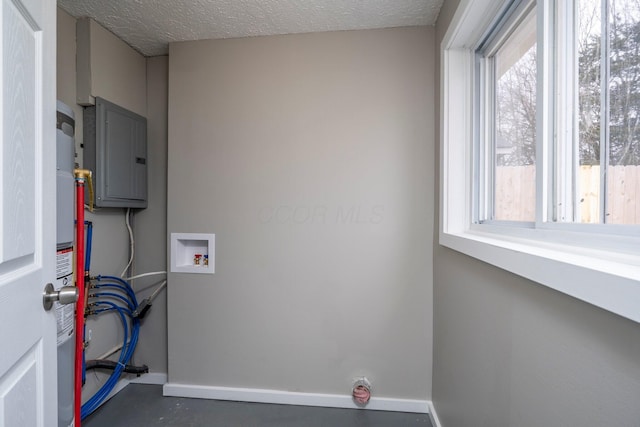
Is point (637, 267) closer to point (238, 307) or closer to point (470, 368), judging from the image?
point (470, 368)

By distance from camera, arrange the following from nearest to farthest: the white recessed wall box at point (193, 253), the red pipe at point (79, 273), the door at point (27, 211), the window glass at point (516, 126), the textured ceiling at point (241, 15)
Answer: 1. the door at point (27, 211)
2. the window glass at point (516, 126)
3. the red pipe at point (79, 273)
4. the textured ceiling at point (241, 15)
5. the white recessed wall box at point (193, 253)

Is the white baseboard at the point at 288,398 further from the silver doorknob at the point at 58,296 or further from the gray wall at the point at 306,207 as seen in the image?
the silver doorknob at the point at 58,296

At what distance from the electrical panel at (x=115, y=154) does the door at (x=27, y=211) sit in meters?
1.06

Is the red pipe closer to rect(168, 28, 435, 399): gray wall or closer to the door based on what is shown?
rect(168, 28, 435, 399): gray wall

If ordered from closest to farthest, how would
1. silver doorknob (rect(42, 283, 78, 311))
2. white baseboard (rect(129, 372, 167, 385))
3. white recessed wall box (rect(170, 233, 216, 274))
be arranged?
silver doorknob (rect(42, 283, 78, 311))
white recessed wall box (rect(170, 233, 216, 274))
white baseboard (rect(129, 372, 167, 385))

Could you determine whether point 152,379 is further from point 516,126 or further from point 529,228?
point 516,126

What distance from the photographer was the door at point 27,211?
1.97 ft

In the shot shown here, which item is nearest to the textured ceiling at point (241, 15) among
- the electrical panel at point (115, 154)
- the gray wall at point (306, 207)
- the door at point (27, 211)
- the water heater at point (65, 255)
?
the gray wall at point (306, 207)

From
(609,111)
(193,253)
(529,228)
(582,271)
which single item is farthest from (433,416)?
(193,253)

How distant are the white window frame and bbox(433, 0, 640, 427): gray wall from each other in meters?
0.06

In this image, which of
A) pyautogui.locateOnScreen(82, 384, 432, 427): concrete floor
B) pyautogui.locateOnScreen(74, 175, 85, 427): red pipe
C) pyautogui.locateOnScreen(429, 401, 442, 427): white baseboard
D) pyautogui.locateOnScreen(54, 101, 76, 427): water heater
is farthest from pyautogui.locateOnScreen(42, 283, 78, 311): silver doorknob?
pyautogui.locateOnScreen(429, 401, 442, 427): white baseboard

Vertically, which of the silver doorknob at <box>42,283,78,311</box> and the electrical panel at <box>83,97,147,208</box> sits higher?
the electrical panel at <box>83,97,147,208</box>

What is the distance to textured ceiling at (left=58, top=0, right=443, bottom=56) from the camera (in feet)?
5.17

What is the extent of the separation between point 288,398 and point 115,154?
192 centimetres
